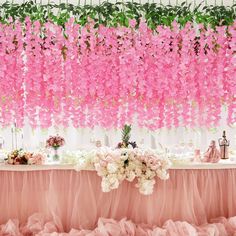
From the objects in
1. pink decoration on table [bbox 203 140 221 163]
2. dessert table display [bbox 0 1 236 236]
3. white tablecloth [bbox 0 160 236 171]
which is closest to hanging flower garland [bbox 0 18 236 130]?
dessert table display [bbox 0 1 236 236]

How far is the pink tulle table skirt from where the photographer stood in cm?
362

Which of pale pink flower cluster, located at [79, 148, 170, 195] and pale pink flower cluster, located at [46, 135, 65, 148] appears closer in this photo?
pale pink flower cluster, located at [79, 148, 170, 195]

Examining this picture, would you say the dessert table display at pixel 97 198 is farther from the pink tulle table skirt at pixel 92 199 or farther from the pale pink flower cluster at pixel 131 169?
the pale pink flower cluster at pixel 131 169

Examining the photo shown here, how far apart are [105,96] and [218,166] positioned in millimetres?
1457

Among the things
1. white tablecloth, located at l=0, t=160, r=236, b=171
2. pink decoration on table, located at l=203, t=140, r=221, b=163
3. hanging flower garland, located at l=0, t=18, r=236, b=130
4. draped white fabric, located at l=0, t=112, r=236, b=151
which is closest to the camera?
white tablecloth, located at l=0, t=160, r=236, b=171

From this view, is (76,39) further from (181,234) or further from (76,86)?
(181,234)

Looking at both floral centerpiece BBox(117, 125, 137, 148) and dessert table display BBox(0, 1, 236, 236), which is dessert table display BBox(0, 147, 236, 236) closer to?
dessert table display BBox(0, 1, 236, 236)

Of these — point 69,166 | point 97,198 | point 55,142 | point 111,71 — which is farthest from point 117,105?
point 97,198

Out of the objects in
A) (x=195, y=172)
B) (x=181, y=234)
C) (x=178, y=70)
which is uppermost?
(x=178, y=70)

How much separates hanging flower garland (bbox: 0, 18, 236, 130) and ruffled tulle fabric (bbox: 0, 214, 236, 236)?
1190 millimetres

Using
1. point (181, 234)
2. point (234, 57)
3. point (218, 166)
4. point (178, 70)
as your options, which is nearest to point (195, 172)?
point (218, 166)

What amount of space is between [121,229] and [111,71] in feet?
5.58

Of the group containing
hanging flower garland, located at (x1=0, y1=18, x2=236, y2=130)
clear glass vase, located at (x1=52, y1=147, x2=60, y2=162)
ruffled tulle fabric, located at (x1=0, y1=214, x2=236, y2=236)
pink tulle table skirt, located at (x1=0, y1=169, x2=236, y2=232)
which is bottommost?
ruffled tulle fabric, located at (x1=0, y1=214, x2=236, y2=236)

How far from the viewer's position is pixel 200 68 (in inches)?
163
